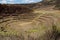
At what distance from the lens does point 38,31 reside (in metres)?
1.27

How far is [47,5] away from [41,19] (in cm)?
51

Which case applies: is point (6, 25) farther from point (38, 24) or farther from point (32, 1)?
point (32, 1)

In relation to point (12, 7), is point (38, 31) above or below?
below

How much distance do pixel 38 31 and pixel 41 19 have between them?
0.20 metres

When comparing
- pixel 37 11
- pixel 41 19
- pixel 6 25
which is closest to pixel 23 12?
pixel 37 11

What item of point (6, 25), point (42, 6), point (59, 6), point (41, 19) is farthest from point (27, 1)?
point (6, 25)

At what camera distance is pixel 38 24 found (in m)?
1.35

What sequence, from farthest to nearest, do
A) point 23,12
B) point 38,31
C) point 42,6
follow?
point 42,6
point 23,12
point 38,31

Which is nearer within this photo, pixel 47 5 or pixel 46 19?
pixel 46 19

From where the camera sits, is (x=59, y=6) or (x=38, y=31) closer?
(x=38, y=31)

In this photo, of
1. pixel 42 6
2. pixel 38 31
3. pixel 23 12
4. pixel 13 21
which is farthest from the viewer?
pixel 42 6

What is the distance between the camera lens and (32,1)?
75.6 inches

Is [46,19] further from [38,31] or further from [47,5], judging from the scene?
[47,5]

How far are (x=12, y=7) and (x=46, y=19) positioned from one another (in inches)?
17.4
